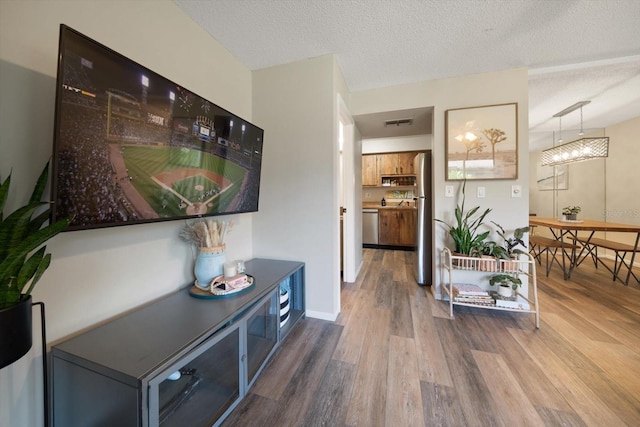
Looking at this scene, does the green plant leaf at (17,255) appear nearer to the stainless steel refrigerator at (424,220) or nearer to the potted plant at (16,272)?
the potted plant at (16,272)

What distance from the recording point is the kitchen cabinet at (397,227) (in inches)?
183

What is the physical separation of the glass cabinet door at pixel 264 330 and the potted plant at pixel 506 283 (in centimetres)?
208

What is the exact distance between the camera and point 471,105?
7.59 feet

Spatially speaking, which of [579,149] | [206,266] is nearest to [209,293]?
[206,266]

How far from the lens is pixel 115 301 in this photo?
44.8 inches

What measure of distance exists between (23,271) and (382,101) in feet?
9.58

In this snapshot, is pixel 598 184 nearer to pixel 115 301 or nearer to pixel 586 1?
pixel 586 1

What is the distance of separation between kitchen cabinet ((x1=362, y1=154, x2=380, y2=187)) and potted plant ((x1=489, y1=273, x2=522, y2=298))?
308cm

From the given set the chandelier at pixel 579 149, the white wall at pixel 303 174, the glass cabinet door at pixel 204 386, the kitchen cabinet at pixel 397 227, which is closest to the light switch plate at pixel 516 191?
the white wall at pixel 303 174

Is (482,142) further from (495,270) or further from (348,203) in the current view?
(348,203)

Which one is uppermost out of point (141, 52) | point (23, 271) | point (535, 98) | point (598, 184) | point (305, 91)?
point (535, 98)

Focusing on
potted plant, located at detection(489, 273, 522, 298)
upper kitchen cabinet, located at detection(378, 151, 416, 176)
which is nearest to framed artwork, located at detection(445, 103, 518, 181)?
potted plant, located at detection(489, 273, 522, 298)

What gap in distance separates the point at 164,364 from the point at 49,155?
0.99m

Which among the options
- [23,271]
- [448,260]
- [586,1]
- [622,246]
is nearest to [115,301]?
[23,271]
